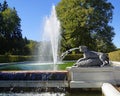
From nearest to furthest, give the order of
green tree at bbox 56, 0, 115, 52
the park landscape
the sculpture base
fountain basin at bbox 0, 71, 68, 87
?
the sculpture base < fountain basin at bbox 0, 71, 68, 87 < the park landscape < green tree at bbox 56, 0, 115, 52

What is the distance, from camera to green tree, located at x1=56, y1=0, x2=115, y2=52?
39.5 meters

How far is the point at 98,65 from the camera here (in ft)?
35.9

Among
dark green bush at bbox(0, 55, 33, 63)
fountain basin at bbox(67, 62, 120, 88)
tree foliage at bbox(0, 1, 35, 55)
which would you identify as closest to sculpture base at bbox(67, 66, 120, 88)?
fountain basin at bbox(67, 62, 120, 88)

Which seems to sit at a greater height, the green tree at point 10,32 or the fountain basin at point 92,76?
the green tree at point 10,32

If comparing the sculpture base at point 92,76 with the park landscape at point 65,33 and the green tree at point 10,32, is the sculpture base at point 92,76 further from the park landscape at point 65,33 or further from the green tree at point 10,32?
the green tree at point 10,32

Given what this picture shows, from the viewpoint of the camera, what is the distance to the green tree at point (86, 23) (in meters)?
39.5

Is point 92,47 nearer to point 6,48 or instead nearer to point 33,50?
point 6,48

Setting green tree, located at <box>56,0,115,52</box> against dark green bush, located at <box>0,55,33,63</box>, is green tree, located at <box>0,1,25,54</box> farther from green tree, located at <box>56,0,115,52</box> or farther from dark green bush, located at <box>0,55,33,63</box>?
dark green bush, located at <box>0,55,33,63</box>

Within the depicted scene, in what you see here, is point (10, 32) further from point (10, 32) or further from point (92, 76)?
point (92, 76)

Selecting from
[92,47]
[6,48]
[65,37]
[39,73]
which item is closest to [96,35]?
[92,47]

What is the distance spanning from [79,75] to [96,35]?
100 feet

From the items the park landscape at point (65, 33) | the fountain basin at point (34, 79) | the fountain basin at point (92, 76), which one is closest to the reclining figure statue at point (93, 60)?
the fountain basin at point (92, 76)

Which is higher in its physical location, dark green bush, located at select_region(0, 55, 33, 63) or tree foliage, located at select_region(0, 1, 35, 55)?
tree foliage, located at select_region(0, 1, 35, 55)

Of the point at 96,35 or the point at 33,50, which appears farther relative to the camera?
the point at 33,50
